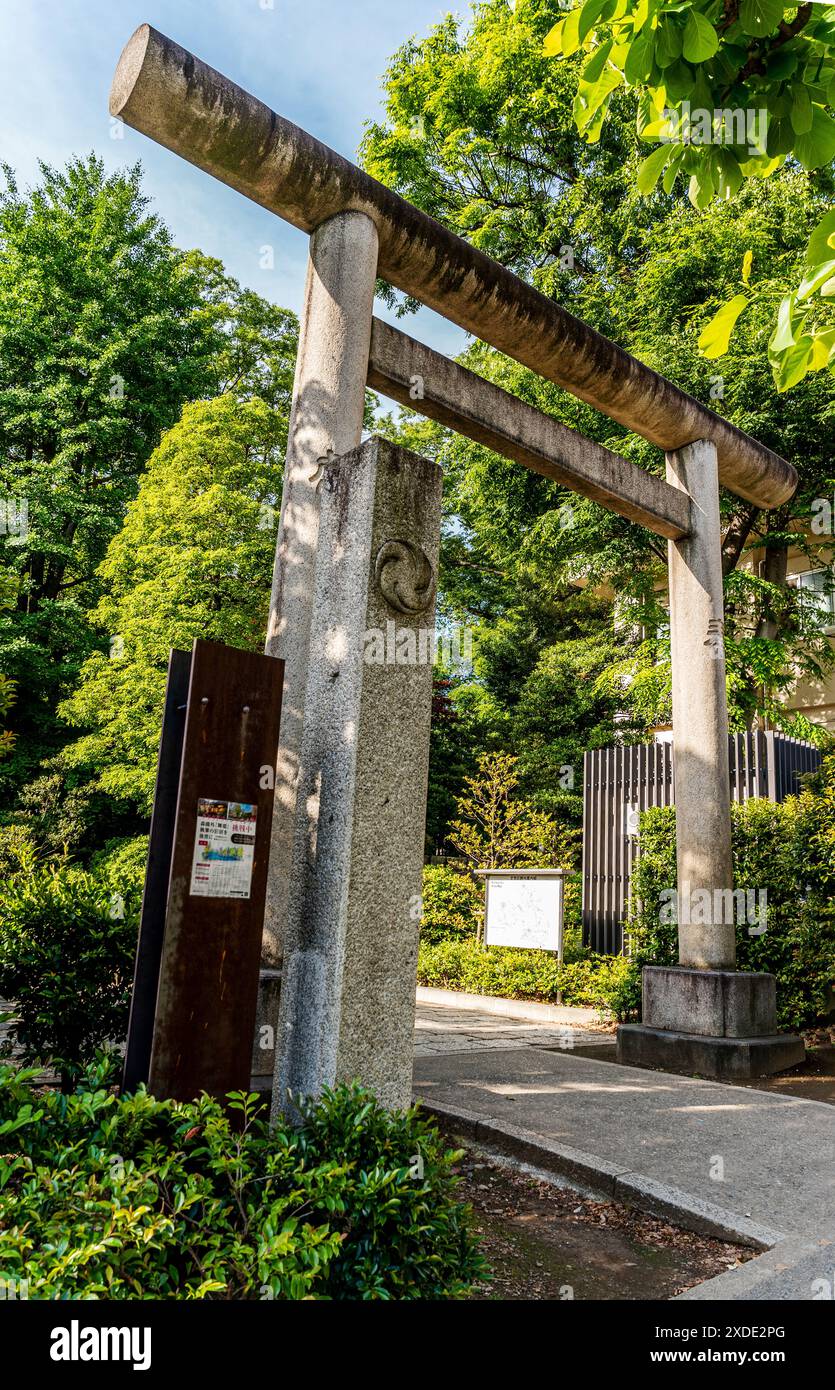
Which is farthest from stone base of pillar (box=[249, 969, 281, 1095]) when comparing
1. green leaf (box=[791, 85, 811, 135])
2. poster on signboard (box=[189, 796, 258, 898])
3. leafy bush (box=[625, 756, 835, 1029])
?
leafy bush (box=[625, 756, 835, 1029])

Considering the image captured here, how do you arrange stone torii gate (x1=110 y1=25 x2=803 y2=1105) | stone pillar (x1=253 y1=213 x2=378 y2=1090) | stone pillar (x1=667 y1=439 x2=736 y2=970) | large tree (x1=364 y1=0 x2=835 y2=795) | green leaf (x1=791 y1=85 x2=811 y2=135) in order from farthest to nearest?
large tree (x1=364 y1=0 x2=835 y2=795) < stone pillar (x1=667 y1=439 x2=736 y2=970) < stone pillar (x1=253 y1=213 x2=378 y2=1090) < stone torii gate (x1=110 y1=25 x2=803 y2=1105) < green leaf (x1=791 y1=85 x2=811 y2=135)

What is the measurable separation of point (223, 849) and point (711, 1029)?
5.36 metres

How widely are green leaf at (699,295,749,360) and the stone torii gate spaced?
1.36 meters

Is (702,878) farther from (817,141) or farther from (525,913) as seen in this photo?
(817,141)

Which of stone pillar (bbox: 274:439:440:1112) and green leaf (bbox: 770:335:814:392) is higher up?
green leaf (bbox: 770:335:814:392)

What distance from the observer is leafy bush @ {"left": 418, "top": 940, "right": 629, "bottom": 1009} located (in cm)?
1182

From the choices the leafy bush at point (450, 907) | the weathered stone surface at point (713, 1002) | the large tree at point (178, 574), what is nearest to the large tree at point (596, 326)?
the leafy bush at point (450, 907)

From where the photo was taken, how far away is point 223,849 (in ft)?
11.7

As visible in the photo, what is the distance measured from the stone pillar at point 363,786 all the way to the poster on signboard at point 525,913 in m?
9.00

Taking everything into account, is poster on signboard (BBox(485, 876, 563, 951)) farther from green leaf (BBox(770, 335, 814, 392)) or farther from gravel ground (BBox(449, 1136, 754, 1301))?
green leaf (BBox(770, 335, 814, 392))

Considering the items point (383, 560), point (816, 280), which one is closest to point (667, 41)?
point (816, 280)

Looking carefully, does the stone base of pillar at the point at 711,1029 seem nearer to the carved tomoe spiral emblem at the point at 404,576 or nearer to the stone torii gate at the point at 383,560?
the stone torii gate at the point at 383,560

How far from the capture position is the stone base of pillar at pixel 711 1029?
23.0ft
